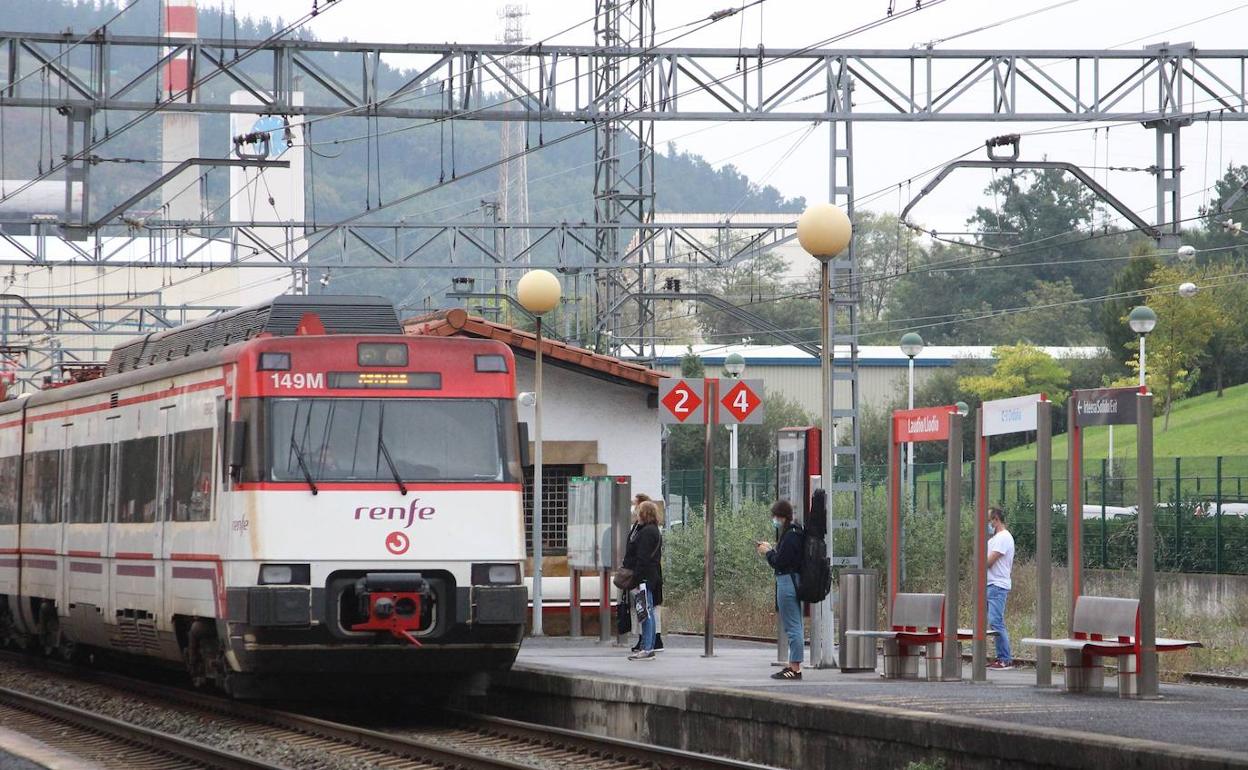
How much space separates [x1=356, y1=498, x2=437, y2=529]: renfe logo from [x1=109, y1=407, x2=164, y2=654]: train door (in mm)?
2812

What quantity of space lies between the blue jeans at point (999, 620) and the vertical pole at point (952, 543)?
10.2ft

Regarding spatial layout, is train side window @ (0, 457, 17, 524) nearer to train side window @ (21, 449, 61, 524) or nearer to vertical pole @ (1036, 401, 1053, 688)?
train side window @ (21, 449, 61, 524)

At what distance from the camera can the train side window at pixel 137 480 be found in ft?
57.7

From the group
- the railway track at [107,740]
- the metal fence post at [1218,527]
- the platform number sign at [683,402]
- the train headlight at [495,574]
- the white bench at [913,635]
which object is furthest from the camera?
the metal fence post at [1218,527]

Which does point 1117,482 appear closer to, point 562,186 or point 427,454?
point 427,454

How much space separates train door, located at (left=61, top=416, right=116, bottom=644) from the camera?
19094 millimetres

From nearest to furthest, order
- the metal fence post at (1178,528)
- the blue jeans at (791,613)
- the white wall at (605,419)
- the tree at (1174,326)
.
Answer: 1. the blue jeans at (791,613)
2. the white wall at (605,419)
3. the metal fence post at (1178,528)
4. the tree at (1174,326)

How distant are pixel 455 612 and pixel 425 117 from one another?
1095 centimetres

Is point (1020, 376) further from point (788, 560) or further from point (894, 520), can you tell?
point (788, 560)

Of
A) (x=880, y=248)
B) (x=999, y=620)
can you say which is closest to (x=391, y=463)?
(x=999, y=620)

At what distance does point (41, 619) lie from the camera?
71.8 ft

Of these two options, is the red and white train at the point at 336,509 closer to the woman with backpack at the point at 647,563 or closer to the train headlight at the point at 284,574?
the train headlight at the point at 284,574

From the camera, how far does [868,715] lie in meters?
12.1

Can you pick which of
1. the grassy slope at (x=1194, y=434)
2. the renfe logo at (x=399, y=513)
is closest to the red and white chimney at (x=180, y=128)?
the grassy slope at (x=1194, y=434)
